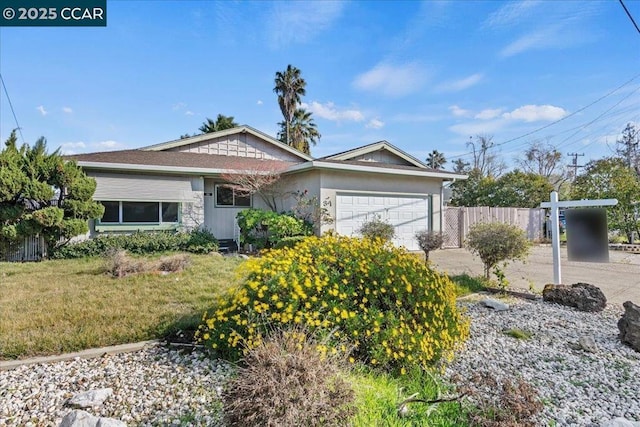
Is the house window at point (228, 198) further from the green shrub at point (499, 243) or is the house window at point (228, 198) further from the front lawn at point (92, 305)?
the green shrub at point (499, 243)

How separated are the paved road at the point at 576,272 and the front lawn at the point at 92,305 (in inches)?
246

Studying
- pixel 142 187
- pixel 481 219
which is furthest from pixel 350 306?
pixel 481 219

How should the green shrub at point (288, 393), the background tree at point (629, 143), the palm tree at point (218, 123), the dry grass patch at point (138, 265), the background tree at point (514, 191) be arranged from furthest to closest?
the palm tree at point (218, 123) → the background tree at point (629, 143) → the background tree at point (514, 191) → the dry grass patch at point (138, 265) → the green shrub at point (288, 393)

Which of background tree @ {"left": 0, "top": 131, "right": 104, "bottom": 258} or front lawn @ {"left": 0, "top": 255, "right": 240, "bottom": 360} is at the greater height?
background tree @ {"left": 0, "top": 131, "right": 104, "bottom": 258}

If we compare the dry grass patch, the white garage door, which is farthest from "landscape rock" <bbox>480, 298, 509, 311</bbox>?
the white garage door

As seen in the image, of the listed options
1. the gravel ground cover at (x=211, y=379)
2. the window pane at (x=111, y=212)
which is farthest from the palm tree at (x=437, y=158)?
the gravel ground cover at (x=211, y=379)

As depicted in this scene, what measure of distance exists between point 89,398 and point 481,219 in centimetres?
1609

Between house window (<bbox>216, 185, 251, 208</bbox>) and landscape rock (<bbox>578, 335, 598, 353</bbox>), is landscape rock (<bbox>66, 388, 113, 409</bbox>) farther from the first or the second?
house window (<bbox>216, 185, 251, 208</bbox>)

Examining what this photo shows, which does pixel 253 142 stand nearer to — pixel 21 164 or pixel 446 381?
pixel 21 164

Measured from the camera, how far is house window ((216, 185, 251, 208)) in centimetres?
1304

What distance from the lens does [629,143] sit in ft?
75.5

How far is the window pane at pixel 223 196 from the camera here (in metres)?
13.0

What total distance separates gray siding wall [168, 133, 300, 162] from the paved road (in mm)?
9215

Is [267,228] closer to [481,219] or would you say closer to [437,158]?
[481,219]
